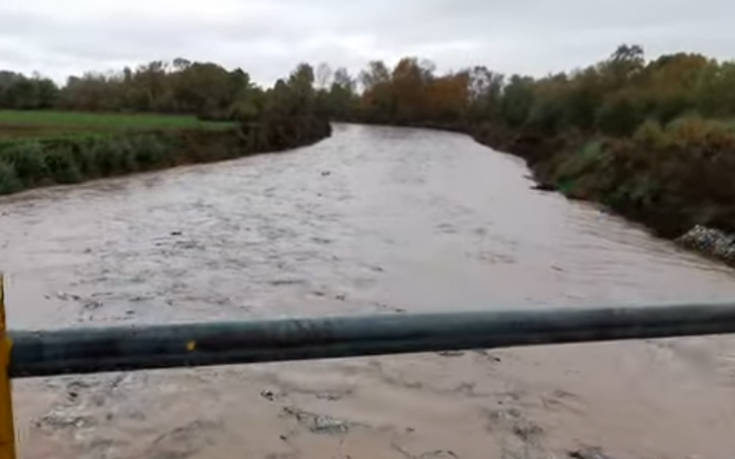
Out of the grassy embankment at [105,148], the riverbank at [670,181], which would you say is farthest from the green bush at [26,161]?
the riverbank at [670,181]

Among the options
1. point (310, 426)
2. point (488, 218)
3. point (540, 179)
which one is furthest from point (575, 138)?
point (310, 426)

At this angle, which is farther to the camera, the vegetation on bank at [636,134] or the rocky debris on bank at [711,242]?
the vegetation on bank at [636,134]

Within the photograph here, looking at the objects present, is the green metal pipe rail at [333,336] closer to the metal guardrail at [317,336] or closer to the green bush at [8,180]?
the metal guardrail at [317,336]

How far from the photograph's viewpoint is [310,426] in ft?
18.5

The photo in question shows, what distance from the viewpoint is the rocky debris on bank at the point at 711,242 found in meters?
14.7

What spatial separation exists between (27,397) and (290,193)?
54.4 feet

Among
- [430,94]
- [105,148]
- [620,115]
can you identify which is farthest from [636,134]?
[430,94]

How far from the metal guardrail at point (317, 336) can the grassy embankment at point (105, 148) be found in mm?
21567

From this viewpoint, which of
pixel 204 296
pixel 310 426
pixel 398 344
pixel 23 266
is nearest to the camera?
pixel 398 344

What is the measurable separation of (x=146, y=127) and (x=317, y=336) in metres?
36.7

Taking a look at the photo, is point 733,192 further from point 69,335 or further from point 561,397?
point 69,335

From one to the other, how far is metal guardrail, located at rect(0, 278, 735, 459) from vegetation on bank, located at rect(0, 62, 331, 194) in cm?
2169

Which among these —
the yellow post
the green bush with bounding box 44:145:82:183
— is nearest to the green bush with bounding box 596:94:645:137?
the green bush with bounding box 44:145:82:183

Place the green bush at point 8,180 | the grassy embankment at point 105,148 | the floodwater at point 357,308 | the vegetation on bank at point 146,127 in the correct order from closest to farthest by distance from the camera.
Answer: the floodwater at point 357,308 → the green bush at point 8,180 → the grassy embankment at point 105,148 → the vegetation on bank at point 146,127
